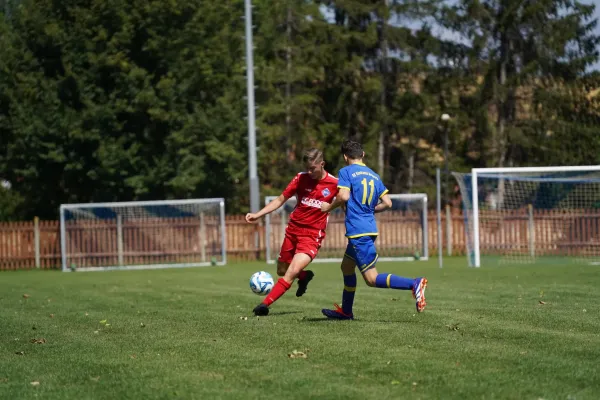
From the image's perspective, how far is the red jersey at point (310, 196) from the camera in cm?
1211

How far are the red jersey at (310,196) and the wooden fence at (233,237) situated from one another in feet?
63.1

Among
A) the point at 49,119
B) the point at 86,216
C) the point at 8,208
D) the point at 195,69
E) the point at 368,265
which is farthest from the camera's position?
the point at 8,208

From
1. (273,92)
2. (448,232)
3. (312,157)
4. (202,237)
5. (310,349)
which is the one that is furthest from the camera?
(273,92)

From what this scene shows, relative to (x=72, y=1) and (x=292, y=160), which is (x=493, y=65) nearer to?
(x=292, y=160)

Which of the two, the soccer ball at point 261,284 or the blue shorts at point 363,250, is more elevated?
the blue shorts at point 363,250

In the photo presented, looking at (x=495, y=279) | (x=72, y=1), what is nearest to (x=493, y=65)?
(x=72, y=1)

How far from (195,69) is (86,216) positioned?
1108cm

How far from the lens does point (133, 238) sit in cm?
3522

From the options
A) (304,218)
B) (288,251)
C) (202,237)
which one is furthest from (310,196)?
(202,237)

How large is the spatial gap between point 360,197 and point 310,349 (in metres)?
2.67

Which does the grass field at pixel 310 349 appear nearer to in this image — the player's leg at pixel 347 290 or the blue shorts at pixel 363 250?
the player's leg at pixel 347 290

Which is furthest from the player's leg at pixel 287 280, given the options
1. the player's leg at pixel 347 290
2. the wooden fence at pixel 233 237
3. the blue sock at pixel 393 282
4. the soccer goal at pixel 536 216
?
the wooden fence at pixel 233 237

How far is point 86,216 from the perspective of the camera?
116ft

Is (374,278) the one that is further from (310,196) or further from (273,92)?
(273,92)
